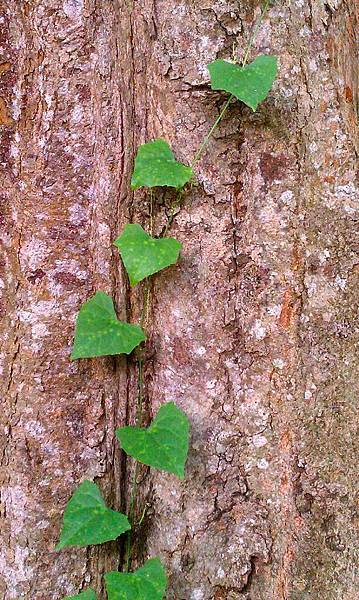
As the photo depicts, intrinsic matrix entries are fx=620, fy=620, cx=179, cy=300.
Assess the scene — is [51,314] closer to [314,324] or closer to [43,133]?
[43,133]

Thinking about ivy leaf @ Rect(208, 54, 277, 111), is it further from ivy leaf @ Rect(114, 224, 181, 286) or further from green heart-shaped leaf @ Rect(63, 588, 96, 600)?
green heart-shaped leaf @ Rect(63, 588, 96, 600)

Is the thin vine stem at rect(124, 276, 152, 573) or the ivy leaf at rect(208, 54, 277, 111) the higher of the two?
the ivy leaf at rect(208, 54, 277, 111)

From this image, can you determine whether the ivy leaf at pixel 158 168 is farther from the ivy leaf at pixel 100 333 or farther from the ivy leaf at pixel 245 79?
the ivy leaf at pixel 100 333

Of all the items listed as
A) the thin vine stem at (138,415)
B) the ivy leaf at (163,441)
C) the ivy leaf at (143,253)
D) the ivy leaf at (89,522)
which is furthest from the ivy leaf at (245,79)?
the ivy leaf at (89,522)

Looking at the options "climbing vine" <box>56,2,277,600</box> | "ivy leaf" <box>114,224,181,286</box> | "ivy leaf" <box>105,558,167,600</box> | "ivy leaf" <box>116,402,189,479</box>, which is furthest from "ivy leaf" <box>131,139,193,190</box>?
"ivy leaf" <box>105,558,167,600</box>

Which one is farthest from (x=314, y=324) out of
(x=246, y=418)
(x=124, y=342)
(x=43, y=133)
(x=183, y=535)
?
(x=43, y=133)

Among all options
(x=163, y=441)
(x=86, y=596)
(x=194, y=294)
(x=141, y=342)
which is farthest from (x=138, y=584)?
(x=194, y=294)
